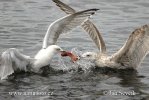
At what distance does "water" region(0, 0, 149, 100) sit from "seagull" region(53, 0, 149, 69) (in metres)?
0.25

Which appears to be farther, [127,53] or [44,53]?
[127,53]

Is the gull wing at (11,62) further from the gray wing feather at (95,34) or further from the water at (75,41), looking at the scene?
the gray wing feather at (95,34)

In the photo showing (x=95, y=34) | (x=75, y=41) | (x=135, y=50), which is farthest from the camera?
(x=75, y=41)

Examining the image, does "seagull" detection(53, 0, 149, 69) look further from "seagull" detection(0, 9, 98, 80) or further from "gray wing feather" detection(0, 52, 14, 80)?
"gray wing feather" detection(0, 52, 14, 80)

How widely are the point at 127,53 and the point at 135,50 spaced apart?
22 cm

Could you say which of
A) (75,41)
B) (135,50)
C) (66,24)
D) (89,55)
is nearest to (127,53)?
(135,50)

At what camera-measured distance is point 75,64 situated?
14.0 metres

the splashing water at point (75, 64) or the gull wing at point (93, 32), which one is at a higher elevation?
the gull wing at point (93, 32)

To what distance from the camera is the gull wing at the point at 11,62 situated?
12.4 meters

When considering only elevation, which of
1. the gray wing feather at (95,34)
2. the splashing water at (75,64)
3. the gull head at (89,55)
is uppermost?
the gray wing feather at (95,34)

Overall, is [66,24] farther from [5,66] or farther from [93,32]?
[5,66]

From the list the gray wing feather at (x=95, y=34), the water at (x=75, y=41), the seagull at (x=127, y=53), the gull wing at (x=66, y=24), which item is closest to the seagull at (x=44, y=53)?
the gull wing at (x=66, y=24)

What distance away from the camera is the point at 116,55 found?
13.6 metres

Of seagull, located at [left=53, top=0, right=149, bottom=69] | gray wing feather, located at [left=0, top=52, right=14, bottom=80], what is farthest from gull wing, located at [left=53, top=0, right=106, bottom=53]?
gray wing feather, located at [left=0, top=52, right=14, bottom=80]
